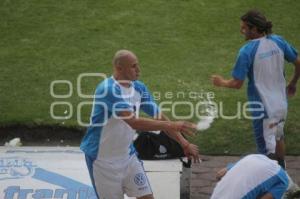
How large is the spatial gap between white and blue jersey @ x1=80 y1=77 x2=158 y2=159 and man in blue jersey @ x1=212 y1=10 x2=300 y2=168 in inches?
48.1

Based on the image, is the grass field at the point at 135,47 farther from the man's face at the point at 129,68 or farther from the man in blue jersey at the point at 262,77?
the man's face at the point at 129,68

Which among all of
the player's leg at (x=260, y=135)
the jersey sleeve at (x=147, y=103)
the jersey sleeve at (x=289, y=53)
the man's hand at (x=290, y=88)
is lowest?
the player's leg at (x=260, y=135)

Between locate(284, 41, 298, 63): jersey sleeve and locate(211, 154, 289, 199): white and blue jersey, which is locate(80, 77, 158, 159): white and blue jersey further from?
locate(284, 41, 298, 63): jersey sleeve

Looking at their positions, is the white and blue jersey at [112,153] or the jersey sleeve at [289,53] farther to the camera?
the jersey sleeve at [289,53]

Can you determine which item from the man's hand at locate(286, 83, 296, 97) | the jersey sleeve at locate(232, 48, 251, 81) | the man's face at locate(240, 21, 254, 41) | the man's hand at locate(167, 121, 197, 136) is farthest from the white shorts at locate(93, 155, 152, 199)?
the man's hand at locate(286, 83, 296, 97)

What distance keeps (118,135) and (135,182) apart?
43 cm

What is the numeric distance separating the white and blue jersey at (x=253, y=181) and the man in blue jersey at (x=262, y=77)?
1.72 metres

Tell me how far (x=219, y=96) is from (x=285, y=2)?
3.62 metres

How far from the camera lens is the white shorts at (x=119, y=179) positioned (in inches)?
249

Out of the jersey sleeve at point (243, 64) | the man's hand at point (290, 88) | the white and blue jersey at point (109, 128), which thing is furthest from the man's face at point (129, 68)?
the man's hand at point (290, 88)

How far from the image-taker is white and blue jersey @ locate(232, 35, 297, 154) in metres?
7.20

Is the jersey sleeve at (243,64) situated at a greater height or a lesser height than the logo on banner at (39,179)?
greater

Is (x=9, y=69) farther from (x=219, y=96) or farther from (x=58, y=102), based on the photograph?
(x=219, y=96)

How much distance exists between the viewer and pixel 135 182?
6395mm
